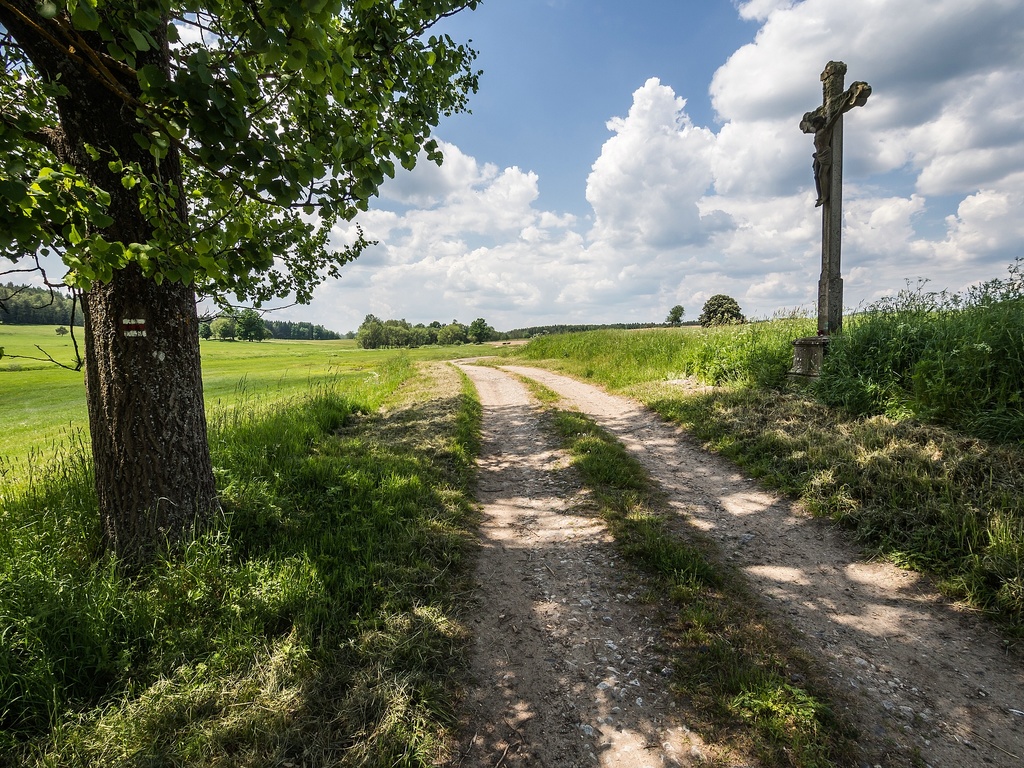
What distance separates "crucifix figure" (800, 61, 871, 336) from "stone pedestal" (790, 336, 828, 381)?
459 millimetres

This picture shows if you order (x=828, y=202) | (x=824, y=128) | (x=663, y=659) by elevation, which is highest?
(x=824, y=128)

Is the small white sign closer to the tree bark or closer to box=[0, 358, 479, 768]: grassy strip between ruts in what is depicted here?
the tree bark

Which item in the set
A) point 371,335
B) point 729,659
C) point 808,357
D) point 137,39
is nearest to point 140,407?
point 137,39

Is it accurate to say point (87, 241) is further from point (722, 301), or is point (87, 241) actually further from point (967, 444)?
point (722, 301)

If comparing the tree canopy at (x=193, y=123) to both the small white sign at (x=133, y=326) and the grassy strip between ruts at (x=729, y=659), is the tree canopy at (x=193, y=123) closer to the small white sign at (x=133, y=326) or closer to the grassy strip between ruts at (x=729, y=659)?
the small white sign at (x=133, y=326)

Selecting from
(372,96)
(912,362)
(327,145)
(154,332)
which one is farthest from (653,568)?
(912,362)

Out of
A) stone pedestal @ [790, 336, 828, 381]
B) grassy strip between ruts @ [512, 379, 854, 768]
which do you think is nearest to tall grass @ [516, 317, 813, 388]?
stone pedestal @ [790, 336, 828, 381]

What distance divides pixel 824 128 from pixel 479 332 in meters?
104

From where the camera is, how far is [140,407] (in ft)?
12.1

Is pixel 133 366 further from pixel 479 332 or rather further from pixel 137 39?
pixel 479 332

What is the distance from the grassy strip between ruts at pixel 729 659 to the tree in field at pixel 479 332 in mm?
106266

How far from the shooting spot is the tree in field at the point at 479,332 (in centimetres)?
11081

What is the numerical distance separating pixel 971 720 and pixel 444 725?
10.7 feet

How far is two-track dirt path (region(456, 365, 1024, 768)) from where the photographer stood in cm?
247
